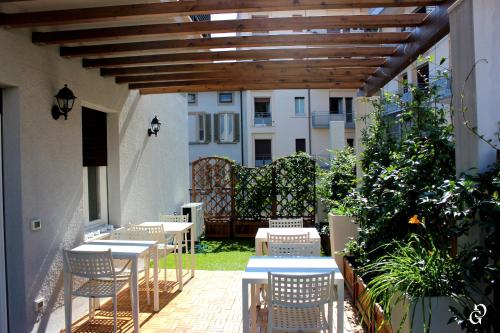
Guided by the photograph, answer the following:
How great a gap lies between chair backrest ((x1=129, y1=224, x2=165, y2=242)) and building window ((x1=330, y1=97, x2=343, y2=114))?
18.3 m

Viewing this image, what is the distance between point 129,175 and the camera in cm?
633

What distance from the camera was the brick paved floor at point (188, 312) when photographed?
4262 mm

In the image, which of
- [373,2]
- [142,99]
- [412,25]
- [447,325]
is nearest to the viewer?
[447,325]

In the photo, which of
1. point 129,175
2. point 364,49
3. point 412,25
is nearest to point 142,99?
point 129,175

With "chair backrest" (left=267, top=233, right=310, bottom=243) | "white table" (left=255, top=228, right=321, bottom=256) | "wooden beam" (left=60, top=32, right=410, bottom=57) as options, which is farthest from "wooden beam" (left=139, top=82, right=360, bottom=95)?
"chair backrest" (left=267, top=233, right=310, bottom=243)

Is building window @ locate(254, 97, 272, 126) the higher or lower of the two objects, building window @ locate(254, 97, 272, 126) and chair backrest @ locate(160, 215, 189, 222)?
the higher

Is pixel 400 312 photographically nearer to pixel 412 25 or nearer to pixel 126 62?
pixel 412 25

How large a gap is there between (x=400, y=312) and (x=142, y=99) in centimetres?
549

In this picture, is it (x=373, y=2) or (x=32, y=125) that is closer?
(x=373, y=2)

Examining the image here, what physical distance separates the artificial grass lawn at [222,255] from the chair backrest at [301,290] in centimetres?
346

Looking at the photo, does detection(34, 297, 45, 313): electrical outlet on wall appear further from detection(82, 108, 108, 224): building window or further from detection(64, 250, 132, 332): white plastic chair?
detection(82, 108, 108, 224): building window

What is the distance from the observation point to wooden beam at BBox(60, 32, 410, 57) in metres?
4.21

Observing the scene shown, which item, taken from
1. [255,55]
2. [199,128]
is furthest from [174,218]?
[199,128]

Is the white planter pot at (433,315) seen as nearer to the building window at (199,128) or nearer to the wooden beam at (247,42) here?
the wooden beam at (247,42)
